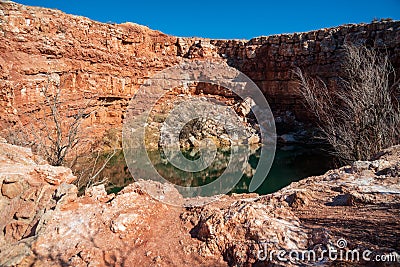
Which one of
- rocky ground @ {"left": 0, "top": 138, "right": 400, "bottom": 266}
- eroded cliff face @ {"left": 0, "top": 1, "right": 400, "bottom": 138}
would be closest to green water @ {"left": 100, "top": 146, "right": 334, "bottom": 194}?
eroded cliff face @ {"left": 0, "top": 1, "right": 400, "bottom": 138}

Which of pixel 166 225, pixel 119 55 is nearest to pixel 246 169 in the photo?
pixel 166 225

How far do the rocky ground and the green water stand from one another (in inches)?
297

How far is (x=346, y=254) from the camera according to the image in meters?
2.05

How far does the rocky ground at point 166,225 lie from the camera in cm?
230

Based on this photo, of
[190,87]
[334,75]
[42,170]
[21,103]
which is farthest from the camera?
[190,87]

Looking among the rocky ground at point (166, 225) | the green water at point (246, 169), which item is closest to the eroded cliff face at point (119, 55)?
the green water at point (246, 169)

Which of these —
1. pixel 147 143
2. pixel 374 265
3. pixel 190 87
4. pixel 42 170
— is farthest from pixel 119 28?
pixel 374 265

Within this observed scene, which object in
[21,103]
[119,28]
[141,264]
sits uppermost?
[119,28]

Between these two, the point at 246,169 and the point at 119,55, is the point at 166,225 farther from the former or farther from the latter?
the point at 119,55

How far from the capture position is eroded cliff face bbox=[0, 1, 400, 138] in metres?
15.6

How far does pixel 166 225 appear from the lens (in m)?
2.89

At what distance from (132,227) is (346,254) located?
201cm

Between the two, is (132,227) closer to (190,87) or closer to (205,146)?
(205,146)

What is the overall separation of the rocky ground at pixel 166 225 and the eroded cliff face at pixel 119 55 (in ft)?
43.2
